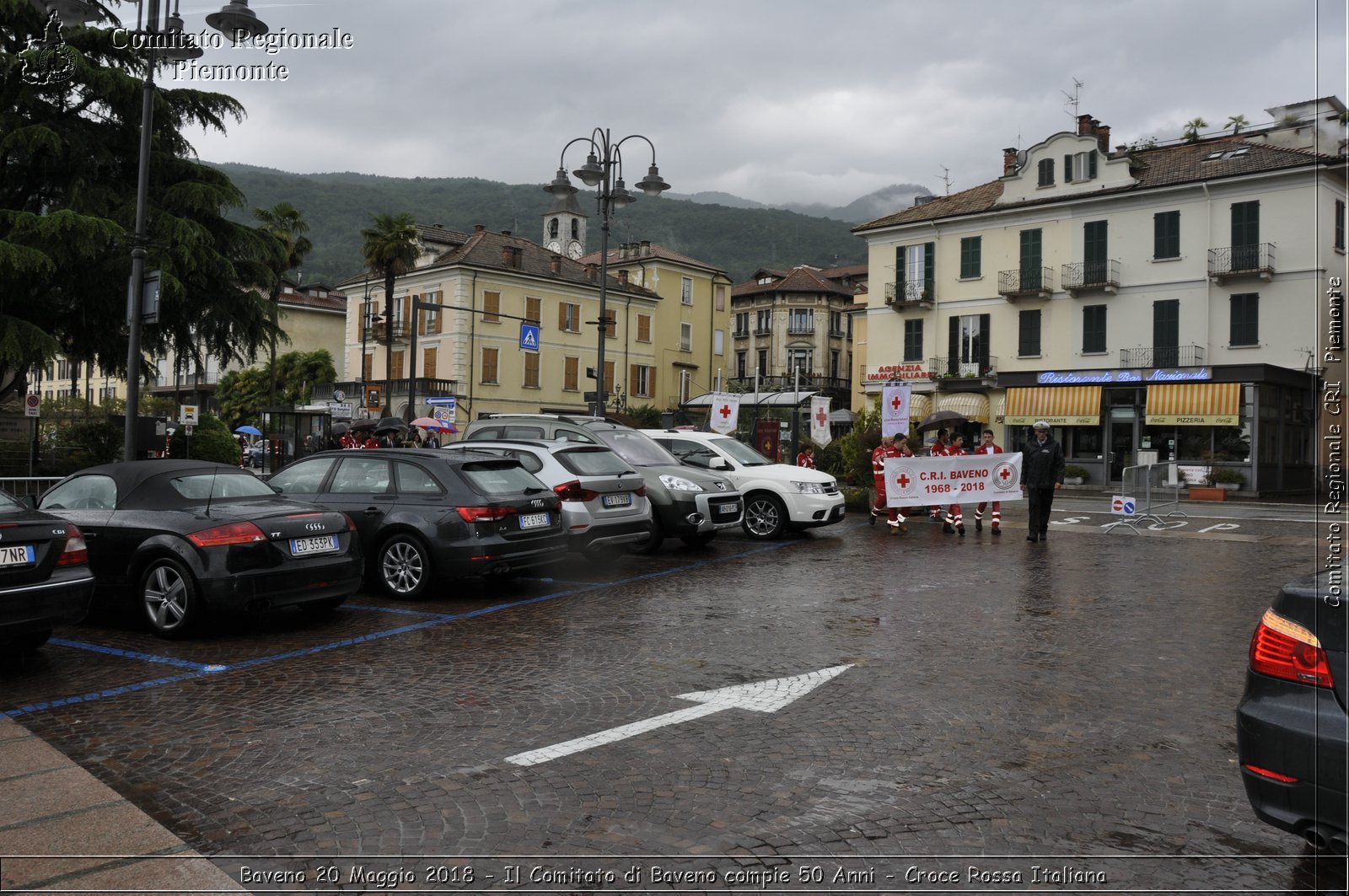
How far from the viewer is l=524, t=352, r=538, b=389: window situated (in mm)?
58625

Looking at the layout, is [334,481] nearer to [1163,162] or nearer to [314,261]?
[1163,162]

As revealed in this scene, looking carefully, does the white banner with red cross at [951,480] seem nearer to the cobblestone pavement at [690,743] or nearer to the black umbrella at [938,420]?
the cobblestone pavement at [690,743]

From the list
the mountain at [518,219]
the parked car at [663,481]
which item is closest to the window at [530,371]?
the mountain at [518,219]

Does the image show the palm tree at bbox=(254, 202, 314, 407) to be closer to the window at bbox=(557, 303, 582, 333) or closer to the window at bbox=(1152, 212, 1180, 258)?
the window at bbox=(557, 303, 582, 333)

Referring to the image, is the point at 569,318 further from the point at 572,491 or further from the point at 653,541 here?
the point at 572,491

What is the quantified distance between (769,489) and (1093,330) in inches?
1172

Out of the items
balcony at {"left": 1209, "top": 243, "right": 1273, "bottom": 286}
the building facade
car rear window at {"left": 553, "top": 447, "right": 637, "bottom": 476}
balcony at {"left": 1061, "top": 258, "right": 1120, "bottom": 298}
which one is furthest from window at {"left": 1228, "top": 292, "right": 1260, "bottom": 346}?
car rear window at {"left": 553, "top": 447, "right": 637, "bottom": 476}

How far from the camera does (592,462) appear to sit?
1230cm

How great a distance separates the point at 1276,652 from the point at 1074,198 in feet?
138

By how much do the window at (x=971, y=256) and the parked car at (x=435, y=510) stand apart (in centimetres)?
3753

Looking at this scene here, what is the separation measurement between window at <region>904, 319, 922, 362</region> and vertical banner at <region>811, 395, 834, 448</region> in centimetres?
1723

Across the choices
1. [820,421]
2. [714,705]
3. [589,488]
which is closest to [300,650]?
[714,705]

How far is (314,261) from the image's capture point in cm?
9025

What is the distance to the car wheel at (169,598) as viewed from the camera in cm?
768
